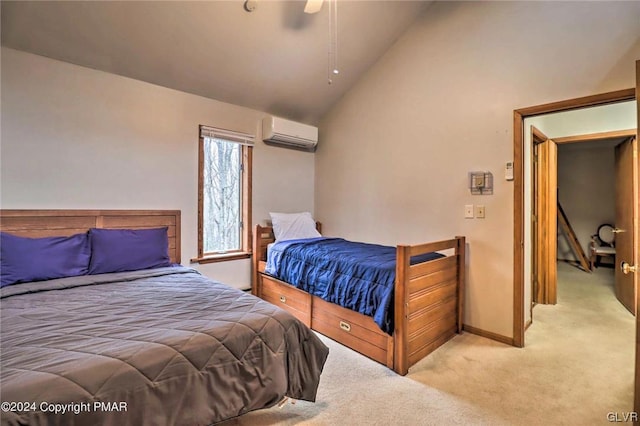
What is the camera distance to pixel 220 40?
2793 millimetres

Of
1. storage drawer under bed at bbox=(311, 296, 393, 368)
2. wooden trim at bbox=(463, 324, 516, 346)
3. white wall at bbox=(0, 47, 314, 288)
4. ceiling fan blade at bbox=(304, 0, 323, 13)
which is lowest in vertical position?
wooden trim at bbox=(463, 324, 516, 346)

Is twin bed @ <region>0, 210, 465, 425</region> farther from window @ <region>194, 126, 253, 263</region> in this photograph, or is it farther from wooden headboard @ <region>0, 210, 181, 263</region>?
window @ <region>194, 126, 253, 263</region>

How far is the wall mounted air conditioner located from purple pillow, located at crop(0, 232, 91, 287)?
2223mm

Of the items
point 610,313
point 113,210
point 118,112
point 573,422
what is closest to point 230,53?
point 118,112

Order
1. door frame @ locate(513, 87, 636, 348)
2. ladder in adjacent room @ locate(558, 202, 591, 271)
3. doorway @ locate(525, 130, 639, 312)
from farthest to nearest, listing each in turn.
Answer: ladder in adjacent room @ locate(558, 202, 591, 271) → doorway @ locate(525, 130, 639, 312) → door frame @ locate(513, 87, 636, 348)

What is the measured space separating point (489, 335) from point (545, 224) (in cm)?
171

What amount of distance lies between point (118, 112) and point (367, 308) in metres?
2.84

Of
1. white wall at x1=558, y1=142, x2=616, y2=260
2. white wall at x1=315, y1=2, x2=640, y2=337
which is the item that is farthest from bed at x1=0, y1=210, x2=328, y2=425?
white wall at x1=558, y1=142, x2=616, y2=260

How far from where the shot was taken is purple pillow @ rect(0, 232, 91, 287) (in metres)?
2.00

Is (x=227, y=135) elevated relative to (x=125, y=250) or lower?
elevated

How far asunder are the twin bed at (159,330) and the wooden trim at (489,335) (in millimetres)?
117

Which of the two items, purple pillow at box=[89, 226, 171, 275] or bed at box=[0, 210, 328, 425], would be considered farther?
purple pillow at box=[89, 226, 171, 275]

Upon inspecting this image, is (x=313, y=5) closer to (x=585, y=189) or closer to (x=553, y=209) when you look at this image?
(x=553, y=209)

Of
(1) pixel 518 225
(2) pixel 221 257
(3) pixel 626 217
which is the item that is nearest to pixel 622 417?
(1) pixel 518 225
